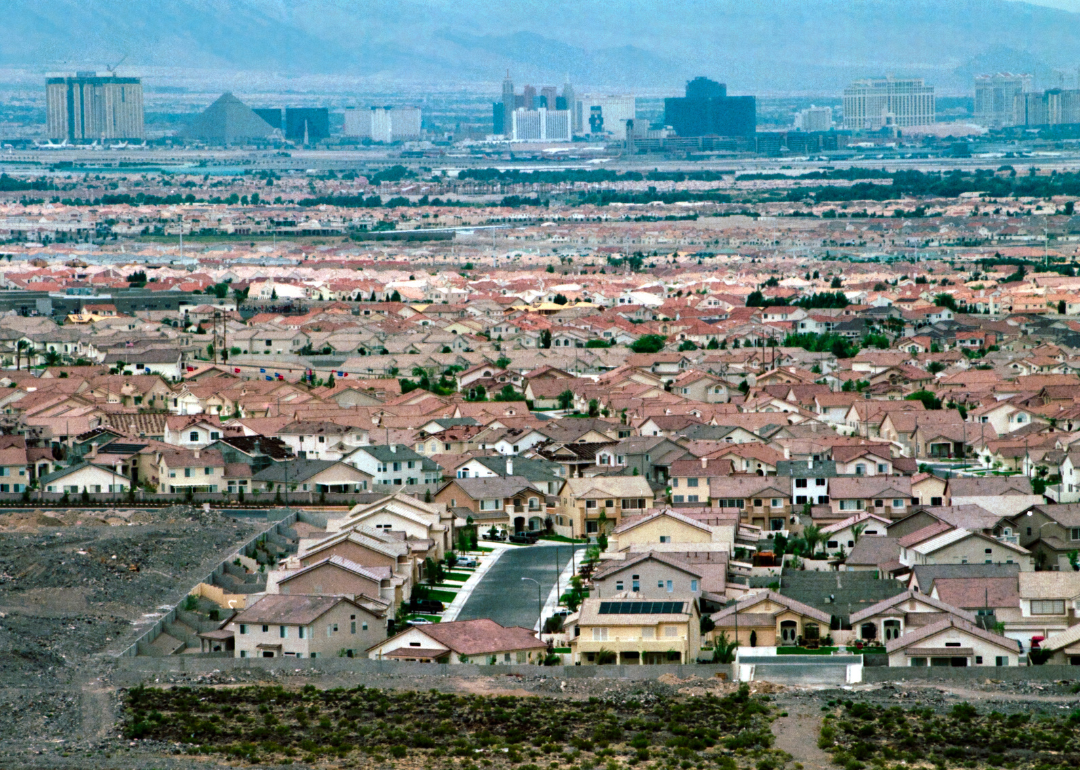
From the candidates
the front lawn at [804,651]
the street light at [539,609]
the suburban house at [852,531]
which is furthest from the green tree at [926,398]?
the front lawn at [804,651]

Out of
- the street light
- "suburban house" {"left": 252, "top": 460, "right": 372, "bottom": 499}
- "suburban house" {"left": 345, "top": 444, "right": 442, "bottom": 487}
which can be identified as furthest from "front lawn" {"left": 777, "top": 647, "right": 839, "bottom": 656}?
"suburban house" {"left": 252, "top": 460, "right": 372, "bottom": 499}

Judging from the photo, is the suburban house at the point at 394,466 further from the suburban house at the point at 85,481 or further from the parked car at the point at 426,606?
the parked car at the point at 426,606

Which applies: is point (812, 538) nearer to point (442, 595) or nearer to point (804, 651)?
point (442, 595)

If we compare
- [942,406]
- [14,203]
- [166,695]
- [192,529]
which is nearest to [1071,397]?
[942,406]

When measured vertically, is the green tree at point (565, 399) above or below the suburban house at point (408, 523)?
above

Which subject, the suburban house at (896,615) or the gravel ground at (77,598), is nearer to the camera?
the gravel ground at (77,598)

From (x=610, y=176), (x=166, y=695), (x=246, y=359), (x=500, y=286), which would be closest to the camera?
(x=166, y=695)

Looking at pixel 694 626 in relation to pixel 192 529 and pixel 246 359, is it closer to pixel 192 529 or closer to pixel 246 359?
pixel 192 529
